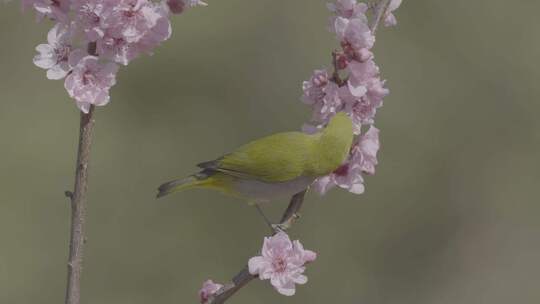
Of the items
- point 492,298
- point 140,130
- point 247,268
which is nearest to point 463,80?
point 492,298

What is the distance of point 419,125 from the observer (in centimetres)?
509

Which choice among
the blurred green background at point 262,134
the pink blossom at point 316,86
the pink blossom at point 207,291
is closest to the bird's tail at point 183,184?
the pink blossom at point 207,291

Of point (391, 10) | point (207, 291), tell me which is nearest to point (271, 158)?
point (207, 291)

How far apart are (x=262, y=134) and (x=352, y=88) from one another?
10.2 feet

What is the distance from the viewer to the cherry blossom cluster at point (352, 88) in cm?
172

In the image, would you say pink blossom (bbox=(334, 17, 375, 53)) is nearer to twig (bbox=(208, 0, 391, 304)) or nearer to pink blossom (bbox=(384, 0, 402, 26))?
twig (bbox=(208, 0, 391, 304))

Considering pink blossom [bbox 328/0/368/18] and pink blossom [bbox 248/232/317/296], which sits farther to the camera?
pink blossom [bbox 328/0/368/18]

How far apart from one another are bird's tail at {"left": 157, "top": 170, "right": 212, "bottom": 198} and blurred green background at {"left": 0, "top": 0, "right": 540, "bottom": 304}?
247cm

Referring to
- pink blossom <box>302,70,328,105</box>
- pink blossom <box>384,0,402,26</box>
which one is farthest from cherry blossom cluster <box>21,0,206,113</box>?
pink blossom <box>384,0,402,26</box>

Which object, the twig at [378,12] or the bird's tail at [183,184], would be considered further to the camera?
the bird's tail at [183,184]

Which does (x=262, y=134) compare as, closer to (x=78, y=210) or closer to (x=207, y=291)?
(x=207, y=291)

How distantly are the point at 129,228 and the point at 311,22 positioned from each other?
177 cm

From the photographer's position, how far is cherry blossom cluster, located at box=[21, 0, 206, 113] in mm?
1492

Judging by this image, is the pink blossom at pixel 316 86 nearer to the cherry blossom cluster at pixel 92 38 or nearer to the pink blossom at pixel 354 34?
the pink blossom at pixel 354 34
